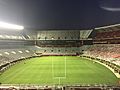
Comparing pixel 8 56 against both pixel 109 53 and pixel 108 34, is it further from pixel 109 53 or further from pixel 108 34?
pixel 108 34

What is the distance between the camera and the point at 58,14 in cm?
6594

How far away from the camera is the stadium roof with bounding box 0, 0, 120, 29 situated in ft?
183

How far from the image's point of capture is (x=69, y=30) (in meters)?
76.1

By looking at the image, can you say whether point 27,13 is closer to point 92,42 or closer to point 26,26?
point 26,26

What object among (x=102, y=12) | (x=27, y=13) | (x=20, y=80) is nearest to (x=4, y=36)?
(x=27, y=13)

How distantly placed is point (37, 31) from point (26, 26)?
5.12m

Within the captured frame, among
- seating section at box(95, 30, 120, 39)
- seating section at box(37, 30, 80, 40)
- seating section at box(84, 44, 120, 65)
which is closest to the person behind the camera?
seating section at box(84, 44, 120, 65)

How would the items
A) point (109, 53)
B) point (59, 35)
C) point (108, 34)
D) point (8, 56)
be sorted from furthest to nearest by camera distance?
1. point (59, 35)
2. point (108, 34)
3. point (109, 53)
4. point (8, 56)

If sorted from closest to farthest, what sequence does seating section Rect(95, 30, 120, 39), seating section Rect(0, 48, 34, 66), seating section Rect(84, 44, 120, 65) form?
1. seating section Rect(84, 44, 120, 65)
2. seating section Rect(0, 48, 34, 66)
3. seating section Rect(95, 30, 120, 39)

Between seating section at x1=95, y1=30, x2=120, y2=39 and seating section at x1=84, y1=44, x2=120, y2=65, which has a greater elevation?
seating section at x1=95, y1=30, x2=120, y2=39

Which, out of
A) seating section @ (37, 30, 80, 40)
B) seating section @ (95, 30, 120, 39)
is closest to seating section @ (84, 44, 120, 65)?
seating section @ (95, 30, 120, 39)

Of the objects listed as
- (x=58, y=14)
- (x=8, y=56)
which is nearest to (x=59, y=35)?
(x=58, y=14)

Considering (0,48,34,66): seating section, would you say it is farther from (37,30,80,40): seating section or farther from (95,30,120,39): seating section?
(95,30,120,39): seating section

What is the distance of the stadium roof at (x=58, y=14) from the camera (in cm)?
5581
